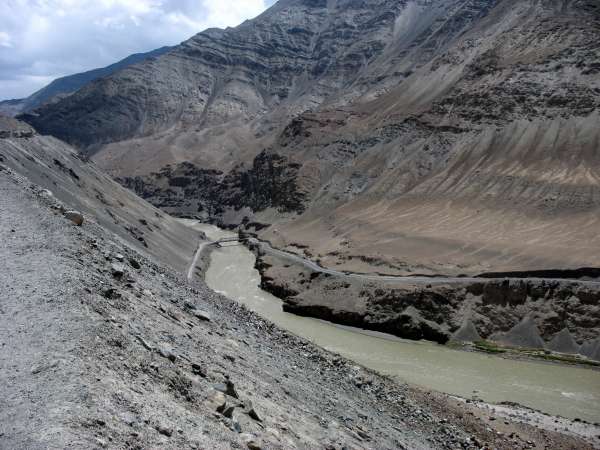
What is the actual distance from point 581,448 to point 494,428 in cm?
377

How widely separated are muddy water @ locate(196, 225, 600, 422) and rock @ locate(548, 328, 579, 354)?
Result: 227 cm

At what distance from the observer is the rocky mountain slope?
10266mm

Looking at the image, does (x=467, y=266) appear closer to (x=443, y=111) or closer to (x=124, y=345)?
(x=124, y=345)

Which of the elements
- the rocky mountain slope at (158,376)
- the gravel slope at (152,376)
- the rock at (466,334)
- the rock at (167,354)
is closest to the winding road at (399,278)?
the rock at (466,334)

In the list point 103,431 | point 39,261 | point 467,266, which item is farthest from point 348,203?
point 103,431

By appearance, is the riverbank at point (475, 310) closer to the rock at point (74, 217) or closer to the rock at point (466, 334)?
the rock at point (466, 334)

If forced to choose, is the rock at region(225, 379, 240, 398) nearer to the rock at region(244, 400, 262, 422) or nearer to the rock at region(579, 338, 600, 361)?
the rock at region(244, 400, 262, 422)

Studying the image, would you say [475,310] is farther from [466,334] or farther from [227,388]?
[227,388]

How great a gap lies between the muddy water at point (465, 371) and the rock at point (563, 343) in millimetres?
2274

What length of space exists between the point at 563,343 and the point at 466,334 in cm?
678

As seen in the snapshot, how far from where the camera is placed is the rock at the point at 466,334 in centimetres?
4350

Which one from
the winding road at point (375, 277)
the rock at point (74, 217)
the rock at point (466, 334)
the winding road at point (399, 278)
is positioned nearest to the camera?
the rock at point (74, 217)

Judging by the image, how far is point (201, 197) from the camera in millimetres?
146250

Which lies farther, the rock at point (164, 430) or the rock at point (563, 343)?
the rock at point (563, 343)
